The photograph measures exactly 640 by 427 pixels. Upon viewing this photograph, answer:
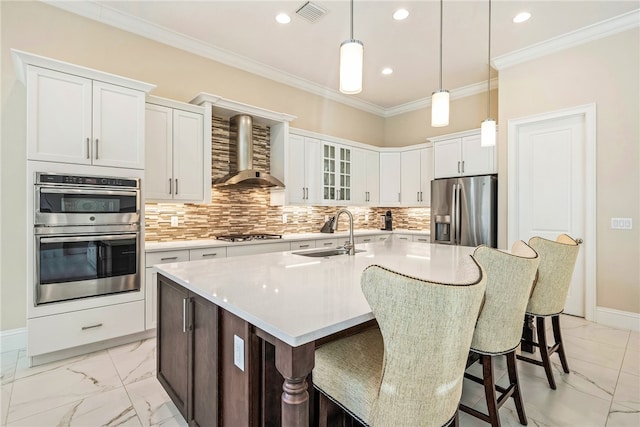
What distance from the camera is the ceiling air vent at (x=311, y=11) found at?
3068mm

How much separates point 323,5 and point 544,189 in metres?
3.29

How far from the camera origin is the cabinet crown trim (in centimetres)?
241

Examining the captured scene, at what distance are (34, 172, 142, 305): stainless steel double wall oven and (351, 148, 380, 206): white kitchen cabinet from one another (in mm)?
3373

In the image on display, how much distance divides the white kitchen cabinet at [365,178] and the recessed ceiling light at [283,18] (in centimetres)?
241

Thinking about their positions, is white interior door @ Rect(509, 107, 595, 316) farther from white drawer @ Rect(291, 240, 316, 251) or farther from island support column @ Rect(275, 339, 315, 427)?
island support column @ Rect(275, 339, 315, 427)

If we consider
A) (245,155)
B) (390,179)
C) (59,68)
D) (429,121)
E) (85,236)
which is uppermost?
(429,121)

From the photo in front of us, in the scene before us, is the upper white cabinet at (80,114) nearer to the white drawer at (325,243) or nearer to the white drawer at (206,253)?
the white drawer at (206,253)

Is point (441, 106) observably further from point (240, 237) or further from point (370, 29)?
point (240, 237)

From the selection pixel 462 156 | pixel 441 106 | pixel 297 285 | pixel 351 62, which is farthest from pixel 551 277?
pixel 462 156

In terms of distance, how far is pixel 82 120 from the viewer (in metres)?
2.63

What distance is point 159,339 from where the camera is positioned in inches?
79.1

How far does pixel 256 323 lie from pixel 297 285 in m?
0.45

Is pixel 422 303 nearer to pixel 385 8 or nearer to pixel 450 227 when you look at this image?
pixel 385 8

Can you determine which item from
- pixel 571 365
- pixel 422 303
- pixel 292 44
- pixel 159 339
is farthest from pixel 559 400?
pixel 292 44
